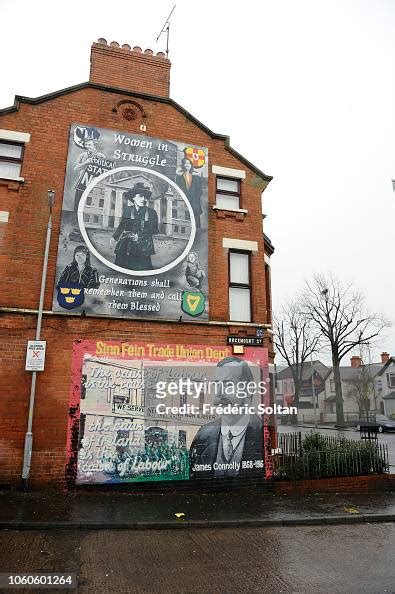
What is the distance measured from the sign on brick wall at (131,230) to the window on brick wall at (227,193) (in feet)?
1.88

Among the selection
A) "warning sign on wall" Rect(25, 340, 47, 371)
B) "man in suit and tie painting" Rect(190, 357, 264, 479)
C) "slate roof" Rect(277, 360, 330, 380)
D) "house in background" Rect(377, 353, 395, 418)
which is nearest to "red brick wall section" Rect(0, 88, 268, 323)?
"warning sign on wall" Rect(25, 340, 47, 371)

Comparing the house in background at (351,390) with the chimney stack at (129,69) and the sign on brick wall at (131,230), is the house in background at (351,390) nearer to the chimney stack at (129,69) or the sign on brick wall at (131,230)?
the sign on brick wall at (131,230)

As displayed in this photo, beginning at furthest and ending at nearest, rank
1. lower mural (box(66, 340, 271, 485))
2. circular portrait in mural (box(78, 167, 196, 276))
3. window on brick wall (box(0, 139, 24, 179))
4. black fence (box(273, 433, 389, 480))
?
circular portrait in mural (box(78, 167, 196, 276)), window on brick wall (box(0, 139, 24, 179)), black fence (box(273, 433, 389, 480)), lower mural (box(66, 340, 271, 485))

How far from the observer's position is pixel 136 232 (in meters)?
12.2

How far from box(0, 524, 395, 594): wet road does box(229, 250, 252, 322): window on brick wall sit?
6.08m

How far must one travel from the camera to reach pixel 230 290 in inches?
507

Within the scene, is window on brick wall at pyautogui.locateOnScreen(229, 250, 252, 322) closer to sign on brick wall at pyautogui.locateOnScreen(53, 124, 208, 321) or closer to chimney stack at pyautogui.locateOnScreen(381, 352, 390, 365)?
sign on brick wall at pyautogui.locateOnScreen(53, 124, 208, 321)

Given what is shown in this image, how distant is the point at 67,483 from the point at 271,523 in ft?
16.1

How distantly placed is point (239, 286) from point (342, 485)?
6202 millimetres

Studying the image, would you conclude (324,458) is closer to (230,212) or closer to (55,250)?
(230,212)

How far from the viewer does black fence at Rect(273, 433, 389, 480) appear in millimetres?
11609

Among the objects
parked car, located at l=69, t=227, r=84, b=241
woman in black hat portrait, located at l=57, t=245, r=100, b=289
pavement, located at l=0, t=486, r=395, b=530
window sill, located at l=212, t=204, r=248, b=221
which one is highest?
window sill, located at l=212, t=204, r=248, b=221

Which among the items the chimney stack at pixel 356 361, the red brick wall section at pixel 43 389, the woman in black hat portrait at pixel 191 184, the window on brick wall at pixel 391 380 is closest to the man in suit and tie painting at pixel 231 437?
the red brick wall section at pixel 43 389

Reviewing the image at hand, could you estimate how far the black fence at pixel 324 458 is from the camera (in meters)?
11.6
